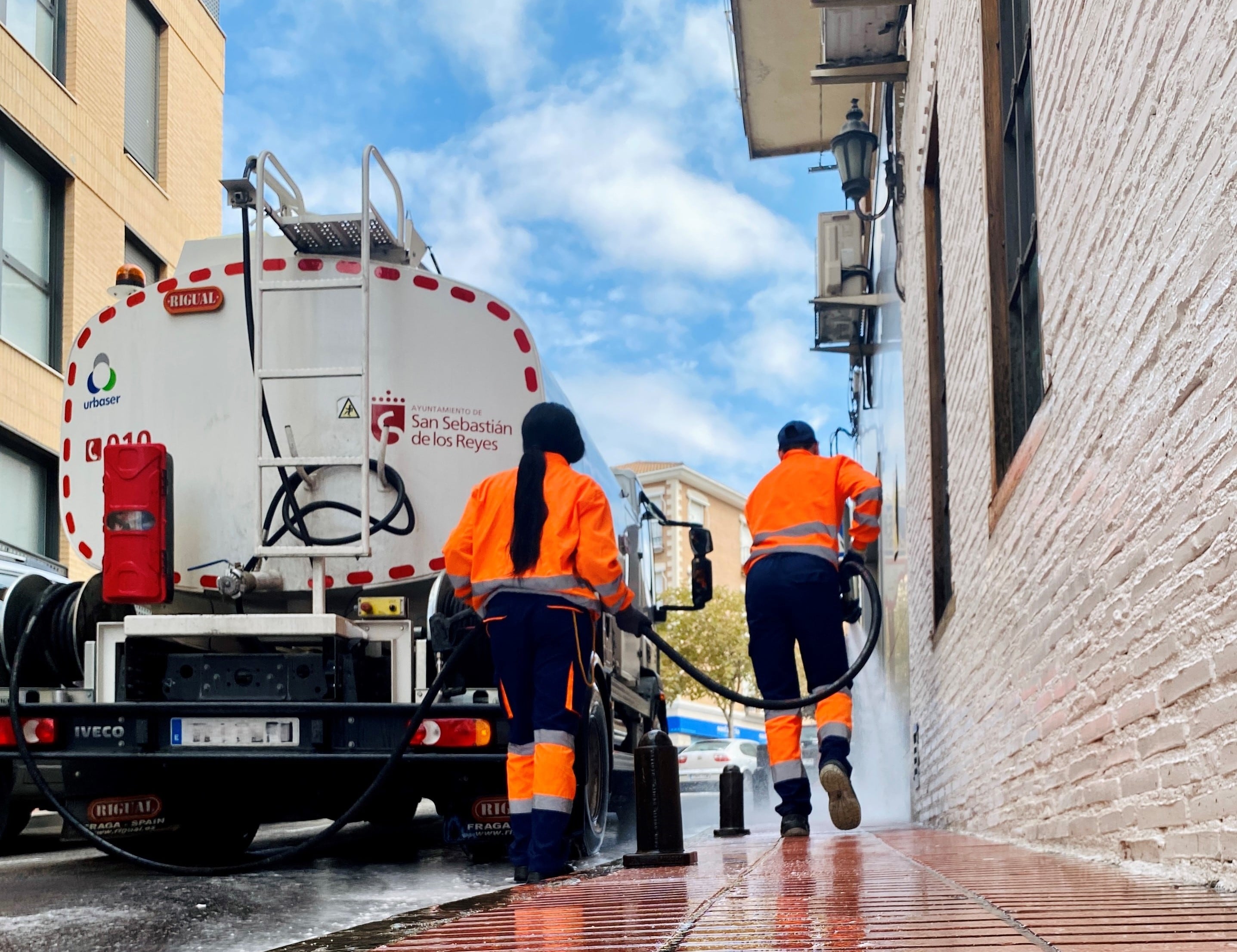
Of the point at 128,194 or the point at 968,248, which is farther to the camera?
the point at 128,194

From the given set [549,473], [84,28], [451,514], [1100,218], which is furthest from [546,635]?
[84,28]

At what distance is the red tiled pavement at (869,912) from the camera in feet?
7.52

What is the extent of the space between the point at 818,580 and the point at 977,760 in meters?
1.20

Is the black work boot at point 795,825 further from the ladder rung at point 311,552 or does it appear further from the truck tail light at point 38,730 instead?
the truck tail light at point 38,730

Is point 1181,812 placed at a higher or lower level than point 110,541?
lower

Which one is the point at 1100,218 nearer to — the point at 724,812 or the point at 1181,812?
the point at 1181,812

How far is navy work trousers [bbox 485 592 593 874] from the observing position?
5.07 meters

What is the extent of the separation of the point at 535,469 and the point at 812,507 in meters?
1.97

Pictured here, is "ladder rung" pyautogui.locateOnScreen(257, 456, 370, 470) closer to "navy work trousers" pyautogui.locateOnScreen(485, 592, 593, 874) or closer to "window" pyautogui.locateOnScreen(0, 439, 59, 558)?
"navy work trousers" pyautogui.locateOnScreen(485, 592, 593, 874)

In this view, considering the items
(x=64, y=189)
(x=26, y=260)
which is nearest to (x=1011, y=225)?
(x=26, y=260)

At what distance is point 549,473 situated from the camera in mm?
5371

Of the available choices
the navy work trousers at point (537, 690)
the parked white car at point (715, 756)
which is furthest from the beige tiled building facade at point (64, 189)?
the parked white car at point (715, 756)

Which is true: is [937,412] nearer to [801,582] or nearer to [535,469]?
[801,582]

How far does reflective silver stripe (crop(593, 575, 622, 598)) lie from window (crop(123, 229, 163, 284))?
16.1 m
